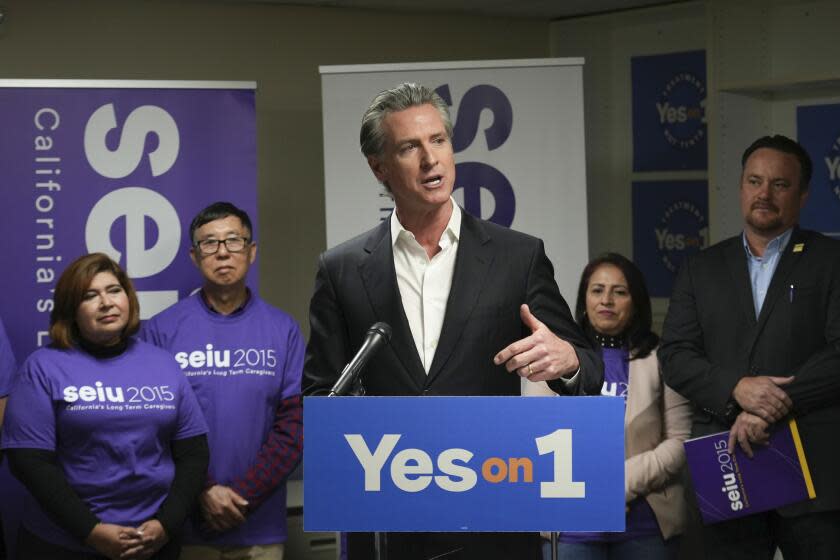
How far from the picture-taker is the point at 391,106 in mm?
2096

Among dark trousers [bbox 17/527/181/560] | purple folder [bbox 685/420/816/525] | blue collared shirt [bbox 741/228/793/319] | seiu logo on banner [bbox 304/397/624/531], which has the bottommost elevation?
dark trousers [bbox 17/527/181/560]

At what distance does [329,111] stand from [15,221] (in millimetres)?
1301

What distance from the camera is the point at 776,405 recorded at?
356 cm

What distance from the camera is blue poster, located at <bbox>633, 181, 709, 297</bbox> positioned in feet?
19.1

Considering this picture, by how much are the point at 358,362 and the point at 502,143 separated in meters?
3.03

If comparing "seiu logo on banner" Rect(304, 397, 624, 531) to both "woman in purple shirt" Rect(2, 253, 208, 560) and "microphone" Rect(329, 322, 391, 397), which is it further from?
"woman in purple shirt" Rect(2, 253, 208, 560)

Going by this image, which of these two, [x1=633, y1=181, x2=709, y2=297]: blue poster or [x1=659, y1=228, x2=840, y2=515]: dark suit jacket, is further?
[x1=633, y1=181, x2=709, y2=297]: blue poster

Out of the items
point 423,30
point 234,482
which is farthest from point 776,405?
point 423,30

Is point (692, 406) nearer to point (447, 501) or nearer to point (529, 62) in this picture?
point (529, 62)

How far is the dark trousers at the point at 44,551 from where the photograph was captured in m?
3.62

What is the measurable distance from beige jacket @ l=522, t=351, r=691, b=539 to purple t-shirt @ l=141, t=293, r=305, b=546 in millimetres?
878

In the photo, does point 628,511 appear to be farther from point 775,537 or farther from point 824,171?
point 824,171

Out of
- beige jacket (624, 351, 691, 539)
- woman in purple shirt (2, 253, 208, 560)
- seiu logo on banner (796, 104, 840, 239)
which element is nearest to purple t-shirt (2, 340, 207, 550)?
woman in purple shirt (2, 253, 208, 560)

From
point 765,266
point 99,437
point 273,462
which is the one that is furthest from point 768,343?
point 99,437
